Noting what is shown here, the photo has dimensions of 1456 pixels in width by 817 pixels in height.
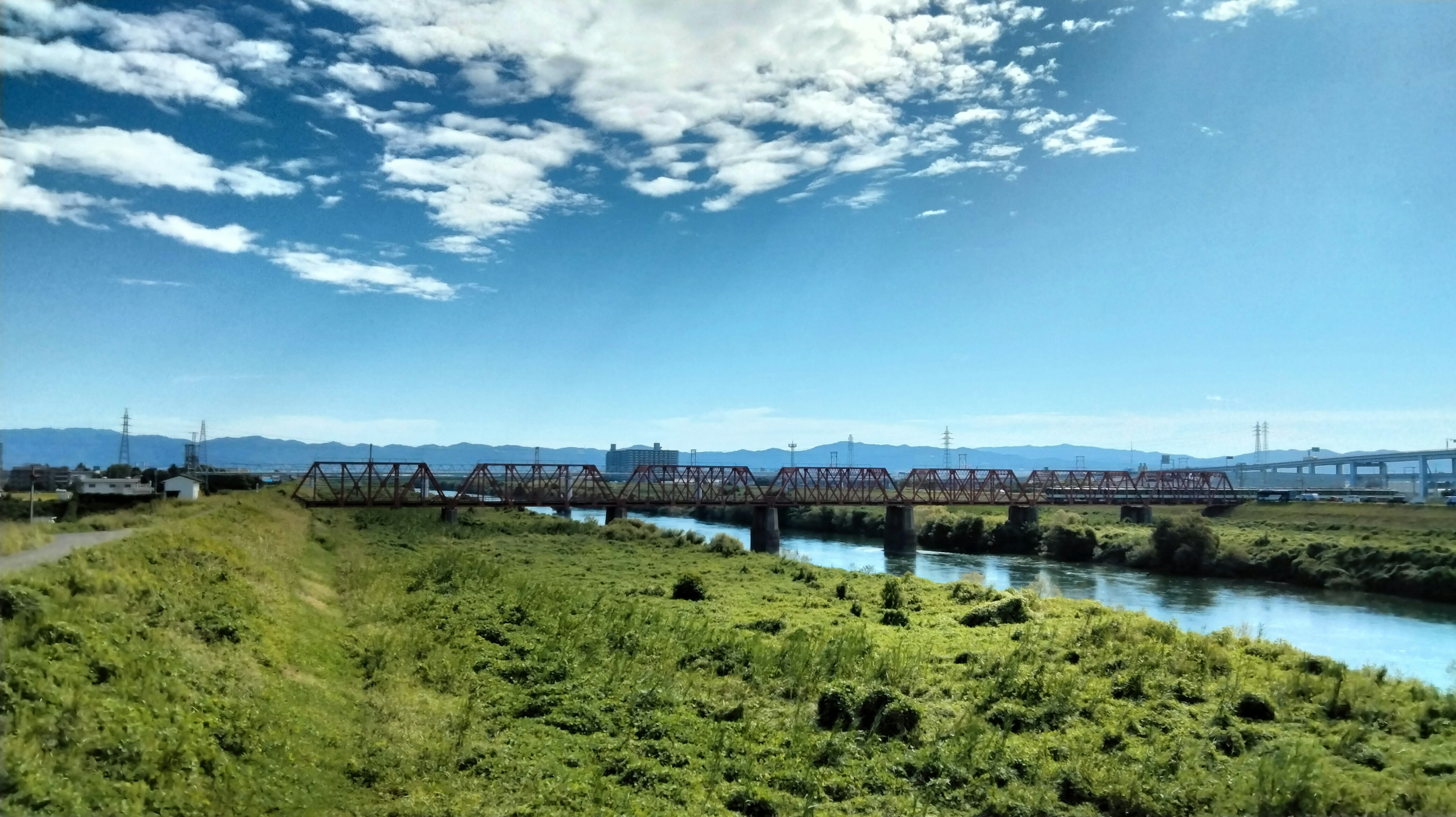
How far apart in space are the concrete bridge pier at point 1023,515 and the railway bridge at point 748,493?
13cm

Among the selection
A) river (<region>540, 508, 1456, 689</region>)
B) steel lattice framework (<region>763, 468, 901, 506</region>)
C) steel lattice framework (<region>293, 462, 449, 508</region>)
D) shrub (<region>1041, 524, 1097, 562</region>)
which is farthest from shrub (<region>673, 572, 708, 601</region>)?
shrub (<region>1041, 524, 1097, 562</region>)

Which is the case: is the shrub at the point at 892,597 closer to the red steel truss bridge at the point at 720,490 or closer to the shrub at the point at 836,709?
the shrub at the point at 836,709

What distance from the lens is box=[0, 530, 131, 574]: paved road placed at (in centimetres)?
1620

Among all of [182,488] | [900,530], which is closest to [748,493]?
[900,530]

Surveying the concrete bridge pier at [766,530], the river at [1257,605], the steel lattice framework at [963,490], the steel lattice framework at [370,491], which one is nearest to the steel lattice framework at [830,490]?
the concrete bridge pier at [766,530]

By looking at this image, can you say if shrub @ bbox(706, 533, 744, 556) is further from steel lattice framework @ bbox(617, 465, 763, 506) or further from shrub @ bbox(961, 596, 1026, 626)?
shrub @ bbox(961, 596, 1026, 626)

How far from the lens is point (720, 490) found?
80688mm

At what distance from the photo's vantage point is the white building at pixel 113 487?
4472 cm

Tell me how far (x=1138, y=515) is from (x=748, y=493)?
160 feet

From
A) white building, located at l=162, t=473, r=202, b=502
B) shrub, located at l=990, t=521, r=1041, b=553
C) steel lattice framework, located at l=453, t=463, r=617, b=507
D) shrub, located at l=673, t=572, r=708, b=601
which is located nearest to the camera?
shrub, located at l=673, t=572, r=708, b=601

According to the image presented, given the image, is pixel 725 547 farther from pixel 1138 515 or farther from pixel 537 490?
pixel 1138 515

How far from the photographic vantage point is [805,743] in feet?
45.4

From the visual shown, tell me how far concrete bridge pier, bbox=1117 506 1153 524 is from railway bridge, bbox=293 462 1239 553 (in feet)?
0.38

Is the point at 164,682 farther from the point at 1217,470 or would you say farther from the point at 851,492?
the point at 1217,470
